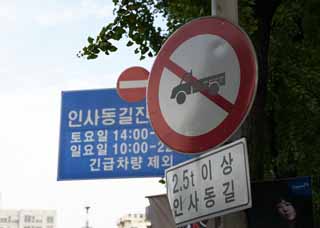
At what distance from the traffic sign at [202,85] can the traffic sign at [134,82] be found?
177 cm

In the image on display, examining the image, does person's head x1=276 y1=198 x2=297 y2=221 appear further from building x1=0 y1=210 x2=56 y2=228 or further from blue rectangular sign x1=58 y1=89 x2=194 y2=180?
building x1=0 y1=210 x2=56 y2=228

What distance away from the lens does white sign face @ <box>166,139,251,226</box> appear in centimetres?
224

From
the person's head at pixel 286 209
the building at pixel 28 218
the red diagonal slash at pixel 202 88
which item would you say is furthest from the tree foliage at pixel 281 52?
the building at pixel 28 218

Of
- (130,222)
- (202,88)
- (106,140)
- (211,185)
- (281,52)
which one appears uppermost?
(130,222)

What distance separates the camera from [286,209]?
13.1 ft

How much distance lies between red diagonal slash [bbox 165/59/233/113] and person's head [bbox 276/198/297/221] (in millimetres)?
1614

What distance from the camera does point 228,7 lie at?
9.34 ft

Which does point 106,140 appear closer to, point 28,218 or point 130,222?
point 28,218

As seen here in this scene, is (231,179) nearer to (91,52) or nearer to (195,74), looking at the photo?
(195,74)

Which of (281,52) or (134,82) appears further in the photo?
(281,52)

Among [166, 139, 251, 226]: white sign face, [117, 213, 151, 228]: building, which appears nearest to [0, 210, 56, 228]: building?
[117, 213, 151, 228]: building

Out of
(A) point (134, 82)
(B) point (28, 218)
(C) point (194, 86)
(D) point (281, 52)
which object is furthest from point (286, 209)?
(B) point (28, 218)

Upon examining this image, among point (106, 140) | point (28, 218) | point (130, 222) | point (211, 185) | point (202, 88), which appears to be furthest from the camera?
point (130, 222)

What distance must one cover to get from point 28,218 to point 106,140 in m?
94.3
